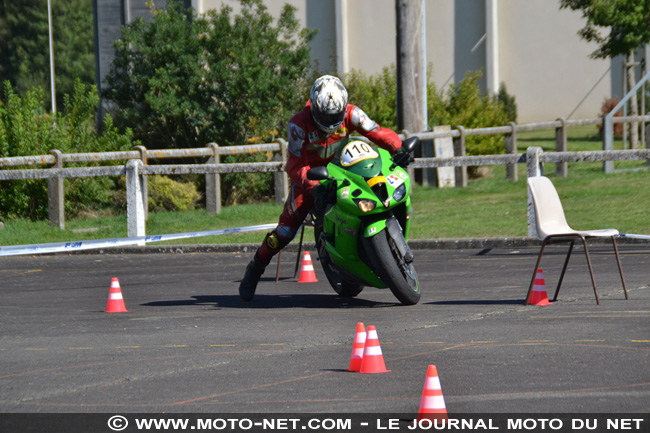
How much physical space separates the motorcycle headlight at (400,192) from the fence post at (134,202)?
781 centimetres

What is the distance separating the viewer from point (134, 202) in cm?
1653

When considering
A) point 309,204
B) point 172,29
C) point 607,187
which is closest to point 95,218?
point 172,29

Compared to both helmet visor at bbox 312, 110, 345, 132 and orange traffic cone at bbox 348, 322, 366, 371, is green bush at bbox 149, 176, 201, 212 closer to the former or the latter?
helmet visor at bbox 312, 110, 345, 132

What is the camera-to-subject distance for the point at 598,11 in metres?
30.6

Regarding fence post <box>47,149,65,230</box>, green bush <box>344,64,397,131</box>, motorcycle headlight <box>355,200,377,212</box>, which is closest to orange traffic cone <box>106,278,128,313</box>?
motorcycle headlight <box>355,200,377,212</box>

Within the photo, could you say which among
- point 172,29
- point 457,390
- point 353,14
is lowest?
point 457,390

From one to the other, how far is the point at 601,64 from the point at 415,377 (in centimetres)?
3769

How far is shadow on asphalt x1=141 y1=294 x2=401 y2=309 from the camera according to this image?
32.8 ft

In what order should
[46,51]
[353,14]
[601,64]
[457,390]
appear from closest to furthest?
[457,390] < [601,64] < [353,14] < [46,51]

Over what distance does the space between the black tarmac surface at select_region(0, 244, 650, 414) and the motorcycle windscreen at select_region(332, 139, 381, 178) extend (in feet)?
3.90

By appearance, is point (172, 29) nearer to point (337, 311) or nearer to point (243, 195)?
point (243, 195)

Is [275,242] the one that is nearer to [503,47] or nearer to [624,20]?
[624,20]

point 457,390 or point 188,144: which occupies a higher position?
point 188,144

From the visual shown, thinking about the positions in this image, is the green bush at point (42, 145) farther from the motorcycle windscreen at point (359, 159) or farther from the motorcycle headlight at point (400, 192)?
the motorcycle headlight at point (400, 192)
